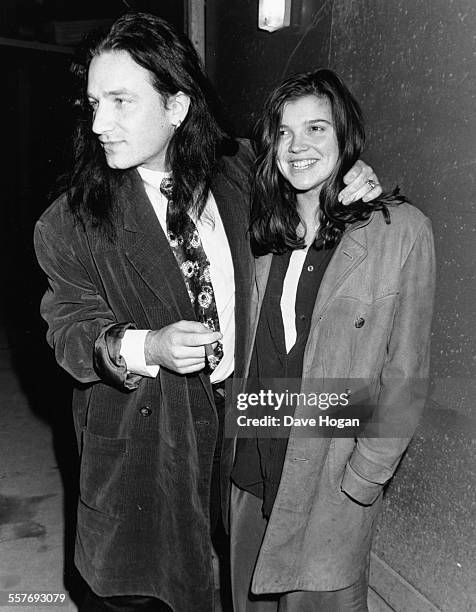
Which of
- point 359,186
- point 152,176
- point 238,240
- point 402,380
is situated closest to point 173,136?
point 152,176

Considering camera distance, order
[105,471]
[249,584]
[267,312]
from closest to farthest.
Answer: [267,312] → [105,471] → [249,584]

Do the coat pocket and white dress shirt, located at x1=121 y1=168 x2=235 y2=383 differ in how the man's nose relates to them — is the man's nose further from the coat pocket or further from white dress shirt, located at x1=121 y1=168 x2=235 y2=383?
the coat pocket

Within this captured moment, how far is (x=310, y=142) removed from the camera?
1.82 m

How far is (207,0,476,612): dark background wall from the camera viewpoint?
6.62ft

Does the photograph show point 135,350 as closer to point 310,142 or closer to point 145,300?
point 145,300

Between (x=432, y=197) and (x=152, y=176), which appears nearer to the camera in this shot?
(x=152, y=176)

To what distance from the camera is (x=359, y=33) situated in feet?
7.95

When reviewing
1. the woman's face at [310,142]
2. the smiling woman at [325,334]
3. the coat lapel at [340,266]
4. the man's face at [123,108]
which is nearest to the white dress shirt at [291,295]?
the smiling woman at [325,334]

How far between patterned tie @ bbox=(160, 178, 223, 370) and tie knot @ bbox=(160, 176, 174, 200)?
0.10 meters

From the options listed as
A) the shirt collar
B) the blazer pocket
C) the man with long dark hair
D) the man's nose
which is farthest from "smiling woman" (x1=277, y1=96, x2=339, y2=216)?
the blazer pocket

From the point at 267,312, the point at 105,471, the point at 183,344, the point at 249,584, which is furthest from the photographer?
the point at 249,584

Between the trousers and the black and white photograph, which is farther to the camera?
the trousers

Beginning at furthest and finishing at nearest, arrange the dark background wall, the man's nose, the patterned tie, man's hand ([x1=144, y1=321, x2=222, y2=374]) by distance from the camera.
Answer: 1. the dark background wall
2. the patterned tie
3. the man's nose
4. man's hand ([x1=144, y1=321, x2=222, y2=374])

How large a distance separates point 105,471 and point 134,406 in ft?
0.77
